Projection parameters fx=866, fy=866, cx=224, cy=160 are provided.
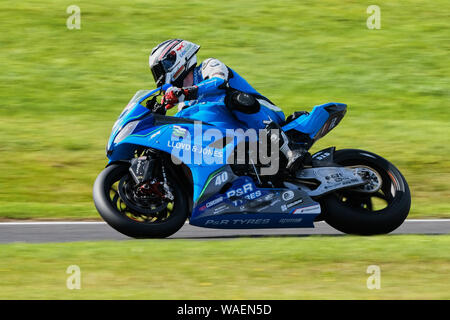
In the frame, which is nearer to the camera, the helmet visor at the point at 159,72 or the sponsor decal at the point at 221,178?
the sponsor decal at the point at 221,178

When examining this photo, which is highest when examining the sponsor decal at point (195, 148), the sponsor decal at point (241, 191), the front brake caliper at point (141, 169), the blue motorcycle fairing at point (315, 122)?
the blue motorcycle fairing at point (315, 122)

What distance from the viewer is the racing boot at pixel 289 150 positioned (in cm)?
836

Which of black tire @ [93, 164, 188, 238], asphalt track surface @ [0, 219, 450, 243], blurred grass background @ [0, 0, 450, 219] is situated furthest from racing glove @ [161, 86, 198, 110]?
blurred grass background @ [0, 0, 450, 219]

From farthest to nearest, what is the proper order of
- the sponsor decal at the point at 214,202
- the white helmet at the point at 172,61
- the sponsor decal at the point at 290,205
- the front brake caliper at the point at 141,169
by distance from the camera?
the white helmet at the point at 172,61 → the sponsor decal at the point at 290,205 → the sponsor decal at the point at 214,202 → the front brake caliper at the point at 141,169

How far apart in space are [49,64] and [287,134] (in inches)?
407

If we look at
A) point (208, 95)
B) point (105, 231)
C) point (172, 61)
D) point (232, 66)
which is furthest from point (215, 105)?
point (232, 66)

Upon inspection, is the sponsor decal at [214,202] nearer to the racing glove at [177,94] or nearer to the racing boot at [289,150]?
the racing boot at [289,150]

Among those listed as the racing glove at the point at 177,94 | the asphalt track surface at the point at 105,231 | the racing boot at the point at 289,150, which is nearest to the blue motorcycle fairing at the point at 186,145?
the racing glove at the point at 177,94

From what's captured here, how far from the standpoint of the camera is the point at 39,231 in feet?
30.7

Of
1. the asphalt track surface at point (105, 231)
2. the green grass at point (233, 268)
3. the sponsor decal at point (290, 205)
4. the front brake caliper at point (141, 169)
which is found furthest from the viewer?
the asphalt track surface at point (105, 231)

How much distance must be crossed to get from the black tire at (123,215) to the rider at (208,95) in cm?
83

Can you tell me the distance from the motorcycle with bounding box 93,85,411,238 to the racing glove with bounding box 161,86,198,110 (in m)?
0.20

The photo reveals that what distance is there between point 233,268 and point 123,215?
1.42 metres
